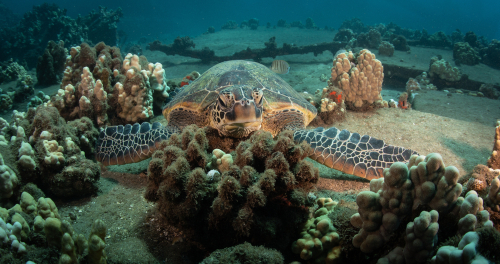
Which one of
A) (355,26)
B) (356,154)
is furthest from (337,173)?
(355,26)

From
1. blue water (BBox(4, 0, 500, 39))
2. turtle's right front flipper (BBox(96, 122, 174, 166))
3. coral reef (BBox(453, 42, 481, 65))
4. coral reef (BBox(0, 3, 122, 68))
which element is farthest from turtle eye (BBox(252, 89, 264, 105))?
blue water (BBox(4, 0, 500, 39))

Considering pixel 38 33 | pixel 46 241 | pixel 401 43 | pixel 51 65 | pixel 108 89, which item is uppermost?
pixel 38 33

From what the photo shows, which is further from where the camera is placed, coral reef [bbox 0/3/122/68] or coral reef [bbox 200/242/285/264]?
coral reef [bbox 0/3/122/68]

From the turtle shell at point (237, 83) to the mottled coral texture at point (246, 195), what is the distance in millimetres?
1720

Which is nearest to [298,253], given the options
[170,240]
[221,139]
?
[170,240]

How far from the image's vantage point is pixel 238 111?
2508 mm

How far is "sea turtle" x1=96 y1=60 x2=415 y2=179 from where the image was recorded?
2.61 meters

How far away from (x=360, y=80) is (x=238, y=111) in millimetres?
4152

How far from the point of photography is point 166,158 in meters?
1.93

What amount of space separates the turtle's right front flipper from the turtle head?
1001 millimetres

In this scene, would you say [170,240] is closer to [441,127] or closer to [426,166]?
[426,166]

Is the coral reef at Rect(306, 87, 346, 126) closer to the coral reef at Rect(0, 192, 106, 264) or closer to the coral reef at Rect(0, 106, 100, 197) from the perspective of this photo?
the coral reef at Rect(0, 106, 100, 197)

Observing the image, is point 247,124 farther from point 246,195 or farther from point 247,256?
point 247,256

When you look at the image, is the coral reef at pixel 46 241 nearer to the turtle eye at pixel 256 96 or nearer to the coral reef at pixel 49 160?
the coral reef at pixel 49 160
